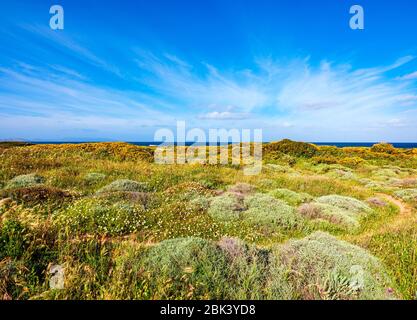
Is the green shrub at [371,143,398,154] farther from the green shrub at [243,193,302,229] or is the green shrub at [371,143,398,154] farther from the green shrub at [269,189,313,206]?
the green shrub at [243,193,302,229]

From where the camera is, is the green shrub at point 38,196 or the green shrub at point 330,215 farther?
the green shrub at point 330,215

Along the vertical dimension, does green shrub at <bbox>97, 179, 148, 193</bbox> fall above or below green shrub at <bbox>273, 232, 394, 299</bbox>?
above

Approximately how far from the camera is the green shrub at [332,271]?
3.60m

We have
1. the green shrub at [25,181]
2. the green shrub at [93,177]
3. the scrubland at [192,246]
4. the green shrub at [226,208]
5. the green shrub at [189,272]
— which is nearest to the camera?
the green shrub at [189,272]

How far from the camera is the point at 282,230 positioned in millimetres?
7113

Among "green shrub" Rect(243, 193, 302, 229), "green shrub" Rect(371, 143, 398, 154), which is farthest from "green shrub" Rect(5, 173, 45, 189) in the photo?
"green shrub" Rect(371, 143, 398, 154)

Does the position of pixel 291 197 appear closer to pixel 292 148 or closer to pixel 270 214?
pixel 270 214

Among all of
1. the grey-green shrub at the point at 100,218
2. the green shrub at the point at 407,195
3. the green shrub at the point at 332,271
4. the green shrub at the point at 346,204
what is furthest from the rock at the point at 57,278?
the green shrub at the point at 407,195

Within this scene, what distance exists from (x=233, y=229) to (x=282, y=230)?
4.93 feet

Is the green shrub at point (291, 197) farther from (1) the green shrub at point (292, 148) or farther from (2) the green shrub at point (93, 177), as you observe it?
(1) the green shrub at point (292, 148)

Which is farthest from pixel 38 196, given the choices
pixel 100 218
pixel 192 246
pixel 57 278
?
pixel 192 246

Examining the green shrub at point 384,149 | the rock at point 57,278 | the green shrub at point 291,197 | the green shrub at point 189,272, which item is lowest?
the green shrub at point 291,197

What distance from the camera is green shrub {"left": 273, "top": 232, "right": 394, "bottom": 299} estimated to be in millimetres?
3598
